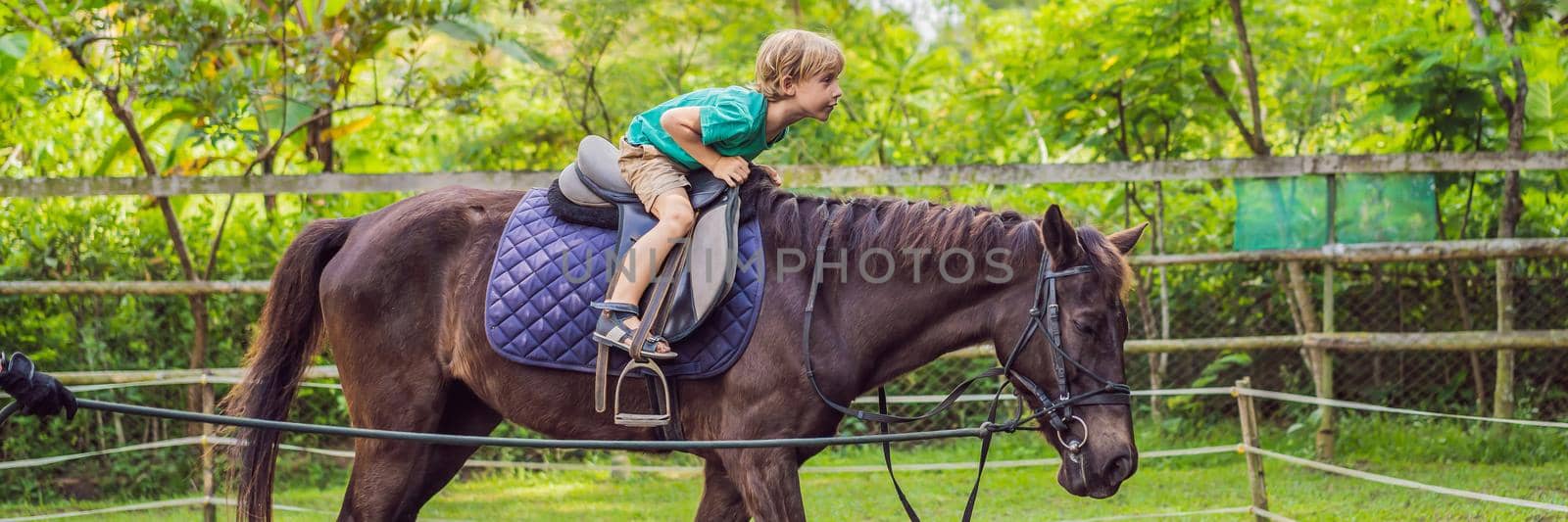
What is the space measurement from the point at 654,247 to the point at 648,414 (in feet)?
1.57

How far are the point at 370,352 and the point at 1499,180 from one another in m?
5.98

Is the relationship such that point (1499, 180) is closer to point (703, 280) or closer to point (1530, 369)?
point (1530, 369)

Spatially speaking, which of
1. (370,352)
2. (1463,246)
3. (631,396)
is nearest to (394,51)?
(370,352)

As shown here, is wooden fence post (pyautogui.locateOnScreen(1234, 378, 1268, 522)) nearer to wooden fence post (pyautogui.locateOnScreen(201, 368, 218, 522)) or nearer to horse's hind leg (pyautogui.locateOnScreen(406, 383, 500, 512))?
horse's hind leg (pyautogui.locateOnScreen(406, 383, 500, 512))

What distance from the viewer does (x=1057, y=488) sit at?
6.20 m

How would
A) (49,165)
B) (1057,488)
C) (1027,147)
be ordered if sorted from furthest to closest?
(1027,147) → (49,165) → (1057,488)

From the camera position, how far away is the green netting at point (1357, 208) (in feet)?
20.2

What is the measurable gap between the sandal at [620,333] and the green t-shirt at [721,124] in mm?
457

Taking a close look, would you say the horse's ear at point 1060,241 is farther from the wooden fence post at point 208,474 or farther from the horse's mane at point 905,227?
the wooden fence post at point 208,474

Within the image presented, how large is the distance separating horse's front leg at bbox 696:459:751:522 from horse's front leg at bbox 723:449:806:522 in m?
0.35

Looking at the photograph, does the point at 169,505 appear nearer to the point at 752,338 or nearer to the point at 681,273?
the point at 681,273

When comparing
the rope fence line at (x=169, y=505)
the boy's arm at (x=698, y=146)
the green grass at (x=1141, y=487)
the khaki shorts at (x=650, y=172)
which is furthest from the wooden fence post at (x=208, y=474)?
the boy's arm at (x=698, y=146)

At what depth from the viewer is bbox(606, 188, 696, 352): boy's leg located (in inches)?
127

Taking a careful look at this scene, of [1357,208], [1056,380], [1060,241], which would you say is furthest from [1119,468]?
[1357,208]
